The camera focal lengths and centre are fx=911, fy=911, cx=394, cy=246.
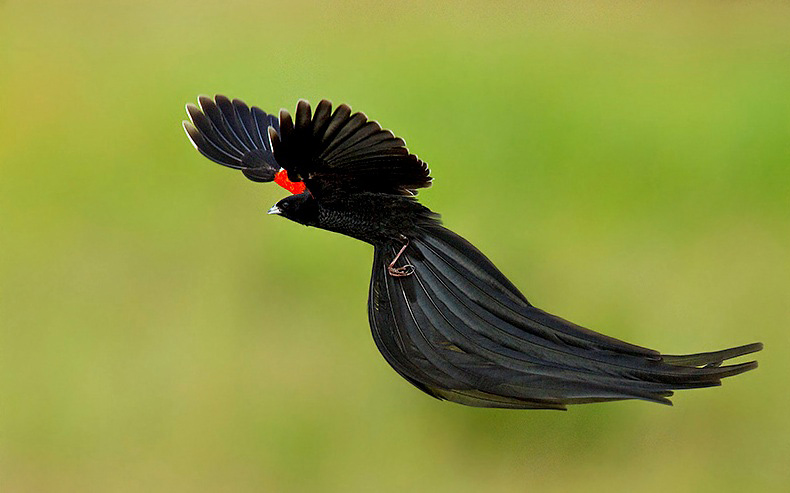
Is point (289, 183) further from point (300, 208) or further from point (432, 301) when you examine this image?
point (432, 301)

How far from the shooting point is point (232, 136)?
0.69 metres

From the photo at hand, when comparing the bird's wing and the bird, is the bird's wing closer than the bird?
No

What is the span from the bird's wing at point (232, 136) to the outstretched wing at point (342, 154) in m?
0.07

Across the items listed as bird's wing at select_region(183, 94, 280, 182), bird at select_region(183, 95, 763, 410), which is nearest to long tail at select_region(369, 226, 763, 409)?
bird at select_region(183, 95, 763, 410)

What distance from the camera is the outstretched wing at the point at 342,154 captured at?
550mm

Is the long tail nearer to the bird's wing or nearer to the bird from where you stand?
the bird

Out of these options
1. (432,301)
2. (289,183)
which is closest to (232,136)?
(289,183)

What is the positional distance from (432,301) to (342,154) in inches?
4.8

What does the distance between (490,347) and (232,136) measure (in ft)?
0.84

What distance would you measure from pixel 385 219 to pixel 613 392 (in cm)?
20

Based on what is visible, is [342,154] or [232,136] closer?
[342,154]

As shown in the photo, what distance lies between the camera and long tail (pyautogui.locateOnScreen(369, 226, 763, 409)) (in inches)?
21.9

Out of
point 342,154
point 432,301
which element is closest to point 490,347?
point 432,301

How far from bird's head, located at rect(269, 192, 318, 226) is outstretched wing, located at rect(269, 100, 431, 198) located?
0.5 inches
